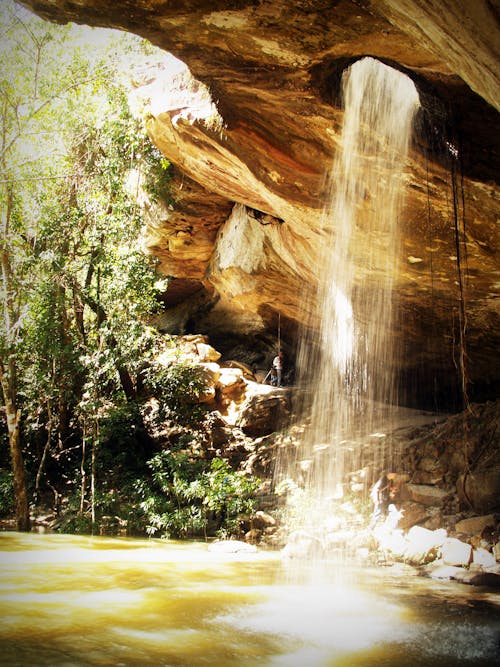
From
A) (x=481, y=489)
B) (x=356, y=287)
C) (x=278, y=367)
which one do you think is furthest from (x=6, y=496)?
(x=481, y=489)

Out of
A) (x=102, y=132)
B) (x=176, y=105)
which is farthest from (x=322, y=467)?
(x=102, y=132)

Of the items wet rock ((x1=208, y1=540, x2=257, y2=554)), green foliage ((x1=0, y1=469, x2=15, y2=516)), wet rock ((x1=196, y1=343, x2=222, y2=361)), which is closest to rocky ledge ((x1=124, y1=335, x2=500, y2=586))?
wet rock ((x1=196, y1=343, x2=222, y2=361))

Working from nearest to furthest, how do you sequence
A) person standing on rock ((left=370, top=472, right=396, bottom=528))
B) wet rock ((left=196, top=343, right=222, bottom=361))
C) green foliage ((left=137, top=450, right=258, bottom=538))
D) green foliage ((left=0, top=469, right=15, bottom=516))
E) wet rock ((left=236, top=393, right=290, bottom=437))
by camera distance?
1. person standing on rock ((left=370, top=472, right=396, bottom=528))
2. green foliage ((left=137, top=450, right=258, bottom=538))
3. green foliage ((left=0, top=469, right=15, bottom=516))
4. wet rock ((left=236, top=393, right=290, bottom=437))
5. wet rock ((left=196, top=343, right=222, bottom=361))

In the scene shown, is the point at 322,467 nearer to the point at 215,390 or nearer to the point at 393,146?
the point at 215,390

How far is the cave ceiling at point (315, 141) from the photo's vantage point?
475 cm

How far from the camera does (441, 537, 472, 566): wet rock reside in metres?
6.55

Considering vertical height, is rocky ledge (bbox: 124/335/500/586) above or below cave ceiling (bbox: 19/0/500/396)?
below

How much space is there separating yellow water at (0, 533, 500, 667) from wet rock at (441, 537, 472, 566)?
2.36ft

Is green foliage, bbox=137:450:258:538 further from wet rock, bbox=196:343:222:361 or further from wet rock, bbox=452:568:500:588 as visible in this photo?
wet rock, bbox=452:568:500:588

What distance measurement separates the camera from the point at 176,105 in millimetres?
8859

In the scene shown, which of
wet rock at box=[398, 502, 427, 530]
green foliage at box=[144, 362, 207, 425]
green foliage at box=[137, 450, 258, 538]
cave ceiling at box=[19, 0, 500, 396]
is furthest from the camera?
green foliage at box=[144, 362, 207, 425]

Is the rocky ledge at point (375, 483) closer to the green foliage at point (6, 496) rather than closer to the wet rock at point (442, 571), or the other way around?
the wet rock at point (442, 571)

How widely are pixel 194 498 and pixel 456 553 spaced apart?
220 inches

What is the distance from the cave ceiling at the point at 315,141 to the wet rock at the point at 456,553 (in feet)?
8.34
